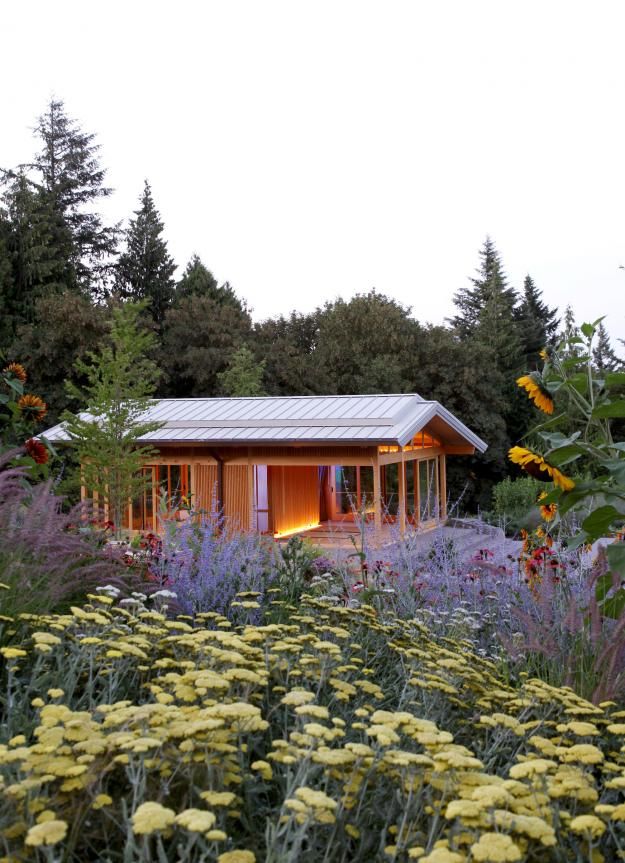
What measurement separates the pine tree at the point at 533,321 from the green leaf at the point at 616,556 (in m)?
36.7

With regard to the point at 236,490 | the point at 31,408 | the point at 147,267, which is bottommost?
the point at 236,490

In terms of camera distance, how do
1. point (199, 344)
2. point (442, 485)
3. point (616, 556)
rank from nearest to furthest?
point (616, 556) < point (442, 485) < point (199, 344)

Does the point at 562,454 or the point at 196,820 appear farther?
the point at 562,454

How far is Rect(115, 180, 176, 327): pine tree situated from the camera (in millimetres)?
38750

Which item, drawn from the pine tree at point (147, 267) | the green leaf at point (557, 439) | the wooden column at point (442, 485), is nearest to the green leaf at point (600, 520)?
the green leaf at point (557, 439)

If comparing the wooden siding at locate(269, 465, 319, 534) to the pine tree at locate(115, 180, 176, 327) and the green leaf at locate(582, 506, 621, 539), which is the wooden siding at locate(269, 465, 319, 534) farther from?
the pine tree at locate(115, 180, 176, 327)

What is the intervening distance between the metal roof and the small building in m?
0.02

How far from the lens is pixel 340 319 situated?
3197cm

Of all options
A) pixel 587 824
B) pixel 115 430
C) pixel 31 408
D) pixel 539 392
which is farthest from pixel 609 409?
pixel 115 430

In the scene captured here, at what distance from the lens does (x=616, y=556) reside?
126 inches

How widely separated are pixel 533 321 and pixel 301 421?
28666 millimetres

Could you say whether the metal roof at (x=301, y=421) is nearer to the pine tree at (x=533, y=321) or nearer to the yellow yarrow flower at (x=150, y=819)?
the yellow yarrow flower at (x=150, y=819)

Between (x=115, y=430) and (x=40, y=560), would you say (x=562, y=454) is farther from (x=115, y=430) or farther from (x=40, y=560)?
(x=115, y=430)

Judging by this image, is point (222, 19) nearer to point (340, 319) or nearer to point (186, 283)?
point (340, 319)
